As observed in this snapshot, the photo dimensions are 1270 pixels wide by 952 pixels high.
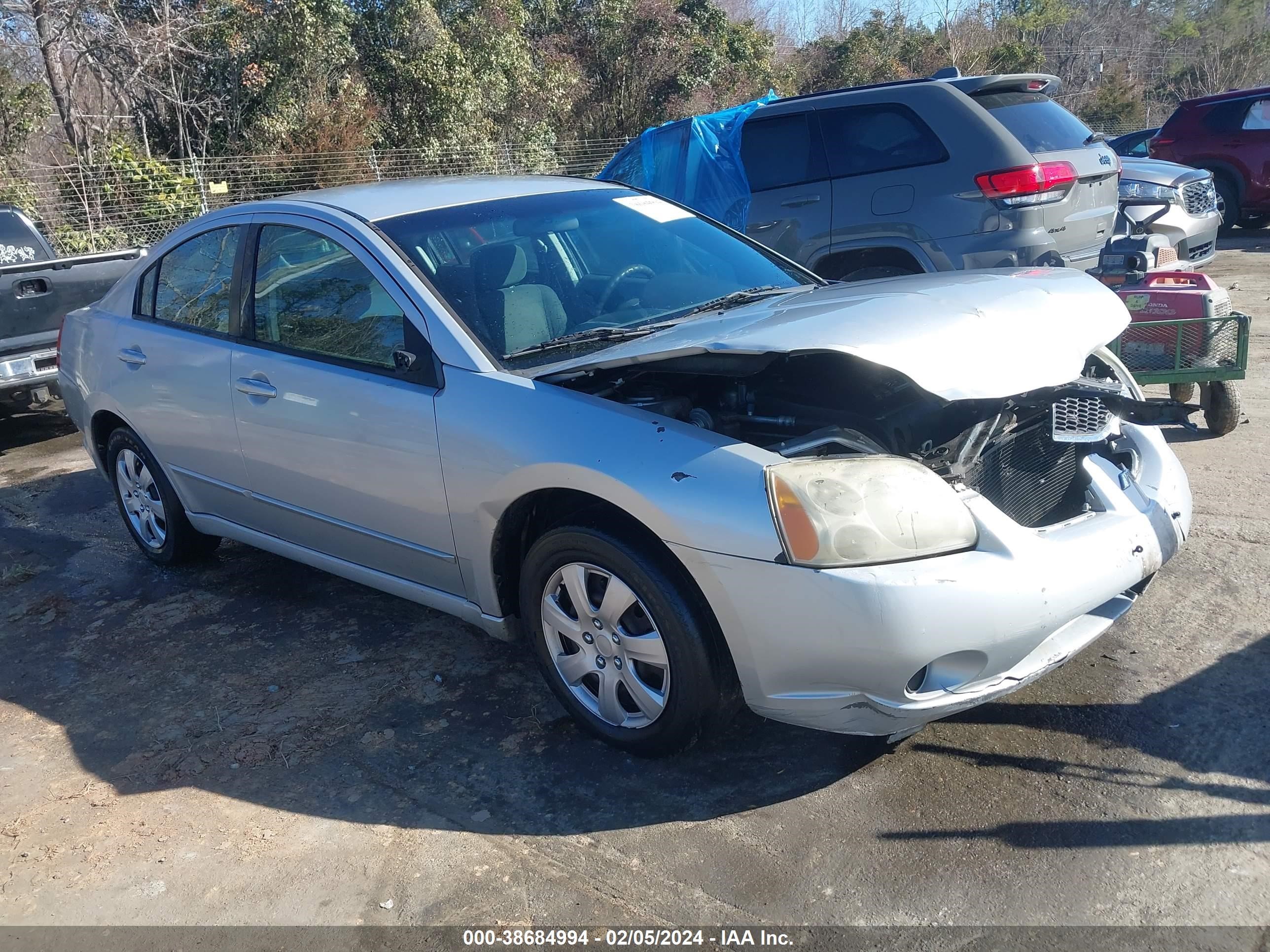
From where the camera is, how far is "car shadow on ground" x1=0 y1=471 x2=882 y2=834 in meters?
3.21

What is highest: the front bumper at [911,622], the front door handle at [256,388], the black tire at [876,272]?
the front door handle at [256,388]

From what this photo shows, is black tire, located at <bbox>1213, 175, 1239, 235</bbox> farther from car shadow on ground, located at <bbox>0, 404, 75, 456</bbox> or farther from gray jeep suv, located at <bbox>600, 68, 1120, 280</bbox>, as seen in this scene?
car shadow on ground, located at <bbox>0, 404, 75, 456</bbox>

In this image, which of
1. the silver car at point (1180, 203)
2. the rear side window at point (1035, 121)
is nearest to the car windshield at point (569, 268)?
the rear side window at point (1035, 121)

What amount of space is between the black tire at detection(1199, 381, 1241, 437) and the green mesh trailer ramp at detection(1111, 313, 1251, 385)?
0.54 ft

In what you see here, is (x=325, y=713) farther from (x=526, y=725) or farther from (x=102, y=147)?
(x=102, y=147)

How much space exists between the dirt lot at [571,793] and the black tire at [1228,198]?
11.4 meters

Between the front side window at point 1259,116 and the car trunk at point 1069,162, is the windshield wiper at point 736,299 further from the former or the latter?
the front side window at point 1259,116

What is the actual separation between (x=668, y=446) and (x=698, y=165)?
6.09 metres

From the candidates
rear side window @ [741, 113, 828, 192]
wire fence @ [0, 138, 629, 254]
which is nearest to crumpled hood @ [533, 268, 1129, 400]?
rear side window @ [741, 113, 828, 192]

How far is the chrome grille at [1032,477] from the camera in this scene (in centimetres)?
324

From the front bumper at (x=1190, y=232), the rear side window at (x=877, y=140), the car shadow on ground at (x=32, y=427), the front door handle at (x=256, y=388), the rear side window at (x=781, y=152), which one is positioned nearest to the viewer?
the front door handle at (x=256, y=388)

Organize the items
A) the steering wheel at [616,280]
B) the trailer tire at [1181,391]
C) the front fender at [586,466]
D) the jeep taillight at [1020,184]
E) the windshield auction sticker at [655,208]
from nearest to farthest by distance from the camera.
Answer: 1. the front fender at [586,466]
2. the steering wheel at [616,280]
3. the windshield auction sticker at [655,208]
4. the trailer tire at [1181,391]
5. the jeep taillight at [1020,184]

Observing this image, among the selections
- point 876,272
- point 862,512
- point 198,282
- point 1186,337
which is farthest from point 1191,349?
point 198,282

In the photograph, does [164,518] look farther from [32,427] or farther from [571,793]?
[32,427]
